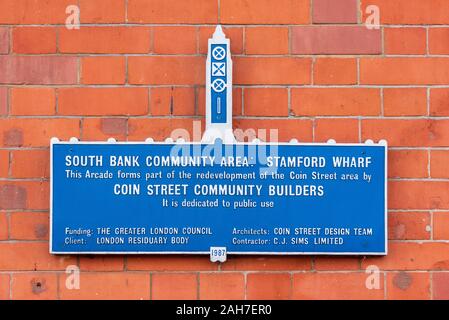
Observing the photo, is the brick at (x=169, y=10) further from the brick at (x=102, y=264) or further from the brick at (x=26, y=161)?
the brick at (x=102, y=264)

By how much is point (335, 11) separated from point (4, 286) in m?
2.05

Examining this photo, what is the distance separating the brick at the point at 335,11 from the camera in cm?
346

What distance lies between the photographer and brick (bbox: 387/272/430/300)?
3414 millimetres

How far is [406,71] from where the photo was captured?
3449 mm

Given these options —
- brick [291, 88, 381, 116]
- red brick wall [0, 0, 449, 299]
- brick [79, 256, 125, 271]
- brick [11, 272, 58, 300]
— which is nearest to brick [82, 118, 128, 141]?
red brick wall [0, 0, 449, 299]

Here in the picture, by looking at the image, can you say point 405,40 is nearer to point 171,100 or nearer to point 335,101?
point 335,101

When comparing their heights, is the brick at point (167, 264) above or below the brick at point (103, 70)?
below

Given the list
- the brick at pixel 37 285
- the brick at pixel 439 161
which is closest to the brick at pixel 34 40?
the brick at pixel 37 285

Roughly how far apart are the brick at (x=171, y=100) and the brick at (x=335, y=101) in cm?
50

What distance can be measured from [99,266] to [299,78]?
130 centimetres

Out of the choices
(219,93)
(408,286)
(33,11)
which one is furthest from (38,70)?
(408,286)
